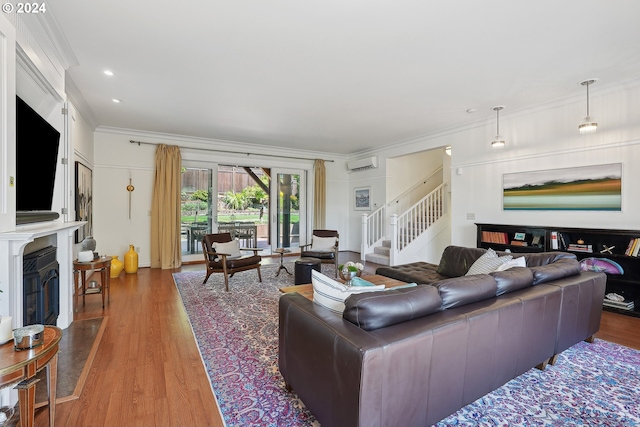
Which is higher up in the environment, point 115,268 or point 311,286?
point 311,286

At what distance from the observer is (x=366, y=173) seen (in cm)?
785

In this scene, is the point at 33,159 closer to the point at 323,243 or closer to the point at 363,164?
the point at 323,243

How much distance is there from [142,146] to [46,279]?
13.8ft

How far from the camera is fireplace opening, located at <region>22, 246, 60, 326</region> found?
2.16 metres

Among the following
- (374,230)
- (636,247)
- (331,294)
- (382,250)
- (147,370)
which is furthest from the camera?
(374,230)

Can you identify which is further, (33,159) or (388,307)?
(33,159)

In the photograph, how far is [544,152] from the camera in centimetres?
442

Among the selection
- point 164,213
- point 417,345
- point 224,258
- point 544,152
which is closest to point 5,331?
point 417,345

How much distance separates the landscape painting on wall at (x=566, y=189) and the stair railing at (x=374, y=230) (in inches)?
112

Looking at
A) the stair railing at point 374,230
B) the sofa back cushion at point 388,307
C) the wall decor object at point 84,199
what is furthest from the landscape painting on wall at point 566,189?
the wall decor object at point 84,199

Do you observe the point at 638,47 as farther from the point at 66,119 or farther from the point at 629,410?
the point at 66,119

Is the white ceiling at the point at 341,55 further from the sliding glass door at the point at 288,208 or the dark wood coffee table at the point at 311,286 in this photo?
the sliding glass door at the point at 288,208

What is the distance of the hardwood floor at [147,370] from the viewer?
177cm

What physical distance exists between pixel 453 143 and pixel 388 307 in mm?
4966
